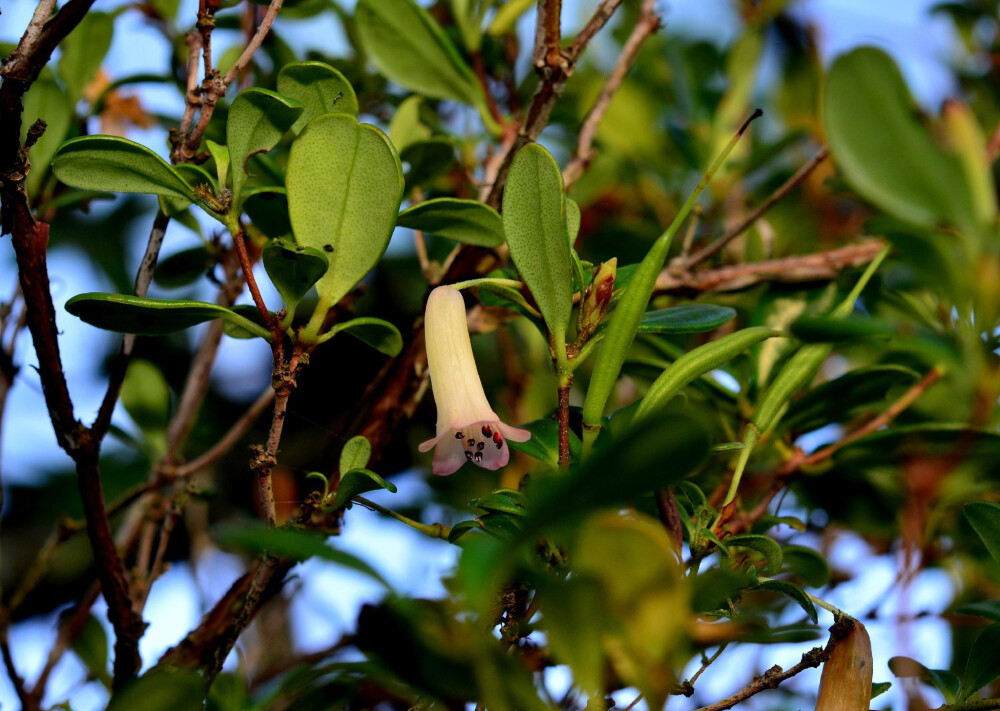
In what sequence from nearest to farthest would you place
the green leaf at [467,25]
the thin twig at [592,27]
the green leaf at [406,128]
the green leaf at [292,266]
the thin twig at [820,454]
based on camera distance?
the green leaf at [292,266] < the thin twig at [592,27] < the thin twig at [820,454] < the green leaf at [406,128] < the green leaf at [467,25]

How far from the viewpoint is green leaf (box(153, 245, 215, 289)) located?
1.05 metres

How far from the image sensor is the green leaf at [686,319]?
0.73 m

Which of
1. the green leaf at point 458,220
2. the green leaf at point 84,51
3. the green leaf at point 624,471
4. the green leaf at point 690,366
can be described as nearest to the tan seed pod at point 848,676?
the green leaf at point 690,366

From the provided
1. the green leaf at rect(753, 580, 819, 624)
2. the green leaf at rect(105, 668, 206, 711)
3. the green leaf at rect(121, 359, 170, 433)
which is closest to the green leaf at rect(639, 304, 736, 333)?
the green leaf at rect(753, 580, 819, 624)

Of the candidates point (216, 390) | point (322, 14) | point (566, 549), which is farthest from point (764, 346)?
point (216, 390)

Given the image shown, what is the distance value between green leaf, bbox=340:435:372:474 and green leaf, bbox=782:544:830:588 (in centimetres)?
48

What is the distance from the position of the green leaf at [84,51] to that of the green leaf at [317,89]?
0.66 meters

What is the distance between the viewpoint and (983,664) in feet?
2.34

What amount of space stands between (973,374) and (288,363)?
491 mm

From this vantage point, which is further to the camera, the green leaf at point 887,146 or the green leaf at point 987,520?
the green leaf at point 987,520

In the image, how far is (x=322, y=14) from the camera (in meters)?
1.38

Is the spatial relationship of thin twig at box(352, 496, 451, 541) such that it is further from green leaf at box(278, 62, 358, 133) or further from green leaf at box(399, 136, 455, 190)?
green leaf at box(399, 136, 455, 190)

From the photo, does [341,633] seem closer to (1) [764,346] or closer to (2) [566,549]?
(2) [566,549]

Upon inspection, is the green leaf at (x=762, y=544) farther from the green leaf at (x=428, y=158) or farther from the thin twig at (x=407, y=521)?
the green leaf at (x=428, y=158)
